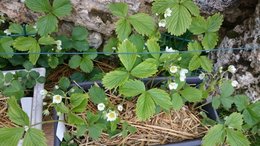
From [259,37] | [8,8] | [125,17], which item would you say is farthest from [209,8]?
[8,8]

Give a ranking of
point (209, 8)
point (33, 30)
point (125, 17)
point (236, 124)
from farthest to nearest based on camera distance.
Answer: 1. point (209, 8)
2. point (33, 30)
3. point (125, 17)
4. point (236, 124)

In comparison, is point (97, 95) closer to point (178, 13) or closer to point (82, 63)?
point (82, 63)

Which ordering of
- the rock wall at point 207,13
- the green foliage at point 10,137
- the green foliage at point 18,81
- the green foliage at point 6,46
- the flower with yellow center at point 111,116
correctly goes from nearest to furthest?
the green foliage at point 10,137
the flower with yellow center at point 111,116
the green foliage at point 18,81
the green foliage at point 6,46
the rock wall at point 207,13

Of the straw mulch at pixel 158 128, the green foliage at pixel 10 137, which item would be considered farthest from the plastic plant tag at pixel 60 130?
the green foliage at pixel 10 137

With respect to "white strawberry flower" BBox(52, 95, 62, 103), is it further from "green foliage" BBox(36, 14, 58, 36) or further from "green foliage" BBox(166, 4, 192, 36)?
"green foliage" BBox(166, 4, 192, 36)

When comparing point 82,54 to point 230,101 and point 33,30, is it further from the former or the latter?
point 230,101

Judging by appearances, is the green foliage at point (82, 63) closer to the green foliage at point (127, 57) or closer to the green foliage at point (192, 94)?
the green foliage at point (127, 57)

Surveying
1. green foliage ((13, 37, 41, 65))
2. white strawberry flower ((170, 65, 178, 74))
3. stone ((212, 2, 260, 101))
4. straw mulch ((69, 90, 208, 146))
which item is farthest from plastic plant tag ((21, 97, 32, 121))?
stone ((212, 2, 260, 101))

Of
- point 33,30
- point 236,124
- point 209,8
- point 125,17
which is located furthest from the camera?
point 209,8
